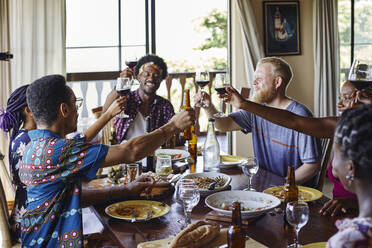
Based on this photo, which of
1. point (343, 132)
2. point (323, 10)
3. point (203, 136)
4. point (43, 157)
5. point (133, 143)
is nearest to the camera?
point (343, 132)

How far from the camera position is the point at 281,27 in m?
5.27

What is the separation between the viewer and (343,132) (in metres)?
1.18

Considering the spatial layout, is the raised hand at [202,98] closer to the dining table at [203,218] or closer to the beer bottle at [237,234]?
the dining table at [203,218]

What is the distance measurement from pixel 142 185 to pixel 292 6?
376 centimetres

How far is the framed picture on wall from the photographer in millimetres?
5211

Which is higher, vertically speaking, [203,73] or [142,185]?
[203,73]

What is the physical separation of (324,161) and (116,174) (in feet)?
3.99

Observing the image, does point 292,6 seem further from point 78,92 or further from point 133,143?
point 133,143

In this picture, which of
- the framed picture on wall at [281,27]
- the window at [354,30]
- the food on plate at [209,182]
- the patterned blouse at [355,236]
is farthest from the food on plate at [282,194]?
the window at [354,30]

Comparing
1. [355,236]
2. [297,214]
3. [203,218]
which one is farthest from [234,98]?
[355,236]

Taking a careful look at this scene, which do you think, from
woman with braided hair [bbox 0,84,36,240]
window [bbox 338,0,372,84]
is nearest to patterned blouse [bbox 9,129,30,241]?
woman with braided hair [bbox 0,84,36,240]

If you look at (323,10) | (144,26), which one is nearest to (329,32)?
(323,10)

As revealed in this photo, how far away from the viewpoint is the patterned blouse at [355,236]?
1.09 metres

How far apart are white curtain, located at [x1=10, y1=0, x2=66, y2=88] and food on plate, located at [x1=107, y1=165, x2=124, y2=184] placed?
7.18 feet
